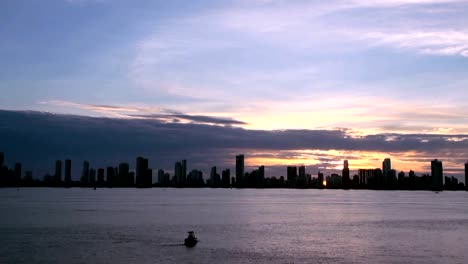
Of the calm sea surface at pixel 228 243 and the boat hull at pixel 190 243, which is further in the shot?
→ the boat hull at pixel 190 243

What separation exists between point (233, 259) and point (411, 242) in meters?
29.4

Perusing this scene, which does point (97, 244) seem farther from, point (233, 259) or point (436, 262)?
point (436, 262)

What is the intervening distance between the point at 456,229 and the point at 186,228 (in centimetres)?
4709

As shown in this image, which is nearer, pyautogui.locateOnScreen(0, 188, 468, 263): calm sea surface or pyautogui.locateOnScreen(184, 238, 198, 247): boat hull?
pyautogui.locateOnScreen(0, 188, 468, 263): calm sea surface

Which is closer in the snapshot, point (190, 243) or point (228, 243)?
point (190, 243)

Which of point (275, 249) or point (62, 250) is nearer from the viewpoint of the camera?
point (62, 250)

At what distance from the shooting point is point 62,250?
6088cm

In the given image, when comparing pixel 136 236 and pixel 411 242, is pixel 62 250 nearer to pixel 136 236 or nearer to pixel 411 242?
pixel 136 236

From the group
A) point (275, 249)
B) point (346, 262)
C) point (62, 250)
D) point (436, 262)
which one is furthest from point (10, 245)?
point (436, 262)

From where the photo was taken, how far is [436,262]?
56.3 m

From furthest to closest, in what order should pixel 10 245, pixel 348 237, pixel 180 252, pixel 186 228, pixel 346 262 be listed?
pixel 186 228 < pixel 348 237 < pixel 10 245 < pixel 180 252 < pixel 346 262

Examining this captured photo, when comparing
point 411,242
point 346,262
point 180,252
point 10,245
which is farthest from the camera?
point 411,242

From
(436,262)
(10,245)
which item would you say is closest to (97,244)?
(10,245)

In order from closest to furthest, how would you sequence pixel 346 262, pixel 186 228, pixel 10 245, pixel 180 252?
1. pixel 346 262
2. pixel 180 252
3. pixel 10 245
4. pixel 186 228
